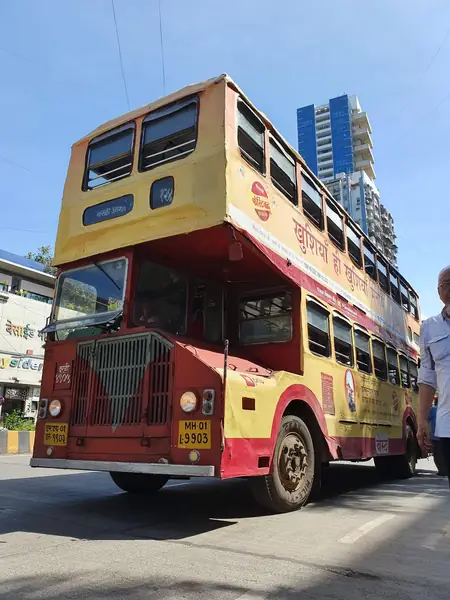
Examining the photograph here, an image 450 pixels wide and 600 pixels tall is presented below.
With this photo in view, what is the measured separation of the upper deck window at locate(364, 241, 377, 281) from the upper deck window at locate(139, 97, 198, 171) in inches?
219

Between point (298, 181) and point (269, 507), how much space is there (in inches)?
174

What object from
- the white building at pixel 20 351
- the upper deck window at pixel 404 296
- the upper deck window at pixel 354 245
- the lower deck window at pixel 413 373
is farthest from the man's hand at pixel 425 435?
the white building at pixel 20 351

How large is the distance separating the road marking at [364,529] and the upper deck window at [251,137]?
4.05 m

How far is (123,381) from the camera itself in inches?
207

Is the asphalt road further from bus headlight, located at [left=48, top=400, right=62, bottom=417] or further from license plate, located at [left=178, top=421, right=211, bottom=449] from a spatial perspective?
bus headlight, located at [left=48, top=400, right=62, bottom=417]

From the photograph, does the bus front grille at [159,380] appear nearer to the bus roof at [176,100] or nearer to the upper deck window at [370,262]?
the bus roof at [176,100]

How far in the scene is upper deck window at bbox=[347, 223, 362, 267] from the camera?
9.34 meters

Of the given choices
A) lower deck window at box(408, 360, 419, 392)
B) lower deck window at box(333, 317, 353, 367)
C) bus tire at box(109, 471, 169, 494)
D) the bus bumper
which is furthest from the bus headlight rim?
lower deck window at box(408, 360, 419, 392)

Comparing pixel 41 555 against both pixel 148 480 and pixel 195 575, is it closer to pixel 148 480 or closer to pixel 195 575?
pixel 195 575

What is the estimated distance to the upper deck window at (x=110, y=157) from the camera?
249 inches

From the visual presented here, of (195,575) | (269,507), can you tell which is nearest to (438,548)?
(269,507)

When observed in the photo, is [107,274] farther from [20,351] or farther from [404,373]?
[20,351]

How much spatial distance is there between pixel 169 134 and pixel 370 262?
20.0 ft

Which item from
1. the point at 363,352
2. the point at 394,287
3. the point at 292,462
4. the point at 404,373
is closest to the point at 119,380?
the point at 292,462
